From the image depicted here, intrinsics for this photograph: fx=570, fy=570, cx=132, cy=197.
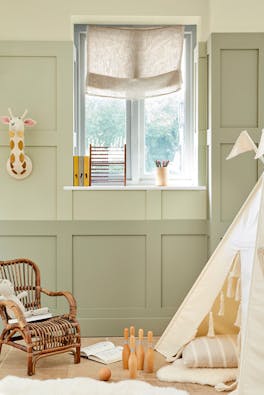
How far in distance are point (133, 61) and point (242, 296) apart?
223 cm

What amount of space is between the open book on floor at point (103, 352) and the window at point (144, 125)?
1.38 metres

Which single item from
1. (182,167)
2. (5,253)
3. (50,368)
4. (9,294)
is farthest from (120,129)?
(50,368)

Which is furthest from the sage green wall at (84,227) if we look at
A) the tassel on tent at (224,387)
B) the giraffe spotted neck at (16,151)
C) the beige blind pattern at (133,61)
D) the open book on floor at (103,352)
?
the tassel on tent at (224,387)

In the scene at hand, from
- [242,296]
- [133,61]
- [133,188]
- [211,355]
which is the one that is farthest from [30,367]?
[133,61]

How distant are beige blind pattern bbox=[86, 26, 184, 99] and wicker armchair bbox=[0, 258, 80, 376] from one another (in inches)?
61.9

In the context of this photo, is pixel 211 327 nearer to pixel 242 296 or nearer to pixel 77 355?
pixel 242 296

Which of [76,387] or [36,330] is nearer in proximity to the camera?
[76,387]

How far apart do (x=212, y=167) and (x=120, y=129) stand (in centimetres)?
87

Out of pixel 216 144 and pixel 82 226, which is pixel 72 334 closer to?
pixel 82 226

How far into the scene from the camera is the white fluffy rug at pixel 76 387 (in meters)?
3.11

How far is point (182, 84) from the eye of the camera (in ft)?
15.0

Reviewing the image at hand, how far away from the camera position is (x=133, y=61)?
4570mm

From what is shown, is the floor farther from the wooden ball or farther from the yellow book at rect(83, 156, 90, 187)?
the yellow book at rect(83, 156, 90, 187)

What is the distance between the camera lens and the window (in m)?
4.64
